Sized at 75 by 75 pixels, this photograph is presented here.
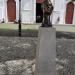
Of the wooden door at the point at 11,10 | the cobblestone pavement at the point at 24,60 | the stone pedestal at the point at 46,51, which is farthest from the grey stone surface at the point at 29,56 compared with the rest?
the wooden door at the point at 11,10

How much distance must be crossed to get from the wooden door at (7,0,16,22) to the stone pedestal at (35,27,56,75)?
29236 mm

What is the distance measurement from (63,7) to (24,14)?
5.40 m

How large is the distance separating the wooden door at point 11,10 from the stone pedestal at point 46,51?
2924 centimetres

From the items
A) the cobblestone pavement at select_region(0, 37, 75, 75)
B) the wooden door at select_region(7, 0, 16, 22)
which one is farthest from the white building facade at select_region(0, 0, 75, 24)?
the cobblestone pavement at select_region(0, 37, 75, 75)

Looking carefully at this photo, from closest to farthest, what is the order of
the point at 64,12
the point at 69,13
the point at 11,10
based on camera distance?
1. the point at 11,10
2. the point at 64,12
3. the point at 69,13

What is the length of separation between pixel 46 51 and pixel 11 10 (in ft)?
97.6

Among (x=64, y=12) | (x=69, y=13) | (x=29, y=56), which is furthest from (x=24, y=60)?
(x=69, y=13)

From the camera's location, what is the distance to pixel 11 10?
38.3m

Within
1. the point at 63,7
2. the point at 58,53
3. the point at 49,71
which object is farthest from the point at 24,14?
the point at 49,71

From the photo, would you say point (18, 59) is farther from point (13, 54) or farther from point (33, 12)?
point (33, 12)

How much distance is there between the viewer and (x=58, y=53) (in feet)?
47.7

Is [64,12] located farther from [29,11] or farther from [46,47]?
[46,47]

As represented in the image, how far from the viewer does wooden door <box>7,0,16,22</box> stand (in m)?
38.2

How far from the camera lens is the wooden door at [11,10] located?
38.2 meters
